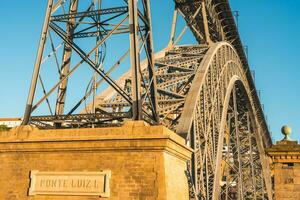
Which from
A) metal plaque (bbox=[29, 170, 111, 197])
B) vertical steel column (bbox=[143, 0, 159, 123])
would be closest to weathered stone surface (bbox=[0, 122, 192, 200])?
metal plaque (bbox=[29, 170, 111, 197])

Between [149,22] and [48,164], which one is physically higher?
[149,22]

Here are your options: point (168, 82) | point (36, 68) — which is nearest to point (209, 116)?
point (168, 82)

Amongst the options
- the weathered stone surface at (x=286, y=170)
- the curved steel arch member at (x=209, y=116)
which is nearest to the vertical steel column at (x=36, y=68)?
the curved steel arch member at (x=209, y=116)

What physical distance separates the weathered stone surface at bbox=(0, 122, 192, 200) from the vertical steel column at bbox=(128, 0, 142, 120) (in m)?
0.57

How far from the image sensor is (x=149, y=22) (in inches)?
438

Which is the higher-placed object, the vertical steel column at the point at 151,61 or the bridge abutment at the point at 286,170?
the vertical steel column at the point at 151,61

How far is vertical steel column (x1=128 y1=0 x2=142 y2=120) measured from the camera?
9117 millimetres

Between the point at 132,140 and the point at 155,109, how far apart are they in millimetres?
2128

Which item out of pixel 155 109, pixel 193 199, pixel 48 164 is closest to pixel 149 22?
pixel 155 109

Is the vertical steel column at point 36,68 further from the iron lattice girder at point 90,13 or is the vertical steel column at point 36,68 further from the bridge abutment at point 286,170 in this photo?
the bridge abutment at point 286,170

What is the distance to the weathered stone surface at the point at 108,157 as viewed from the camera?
8.25 m

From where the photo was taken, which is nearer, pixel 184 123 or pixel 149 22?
pixel 149 22

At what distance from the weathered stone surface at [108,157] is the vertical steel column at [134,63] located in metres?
0.57

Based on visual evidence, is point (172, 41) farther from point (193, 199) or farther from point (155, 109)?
point (155, 109)
